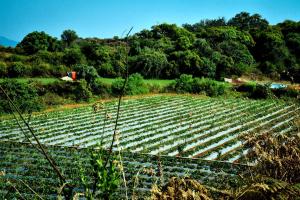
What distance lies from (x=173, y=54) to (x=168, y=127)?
24.0 metres

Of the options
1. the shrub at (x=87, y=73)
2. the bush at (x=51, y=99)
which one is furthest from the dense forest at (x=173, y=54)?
the bush at (x=51, y=99)

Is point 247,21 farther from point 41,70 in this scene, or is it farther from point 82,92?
point 82,92

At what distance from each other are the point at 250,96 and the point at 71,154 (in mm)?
20086

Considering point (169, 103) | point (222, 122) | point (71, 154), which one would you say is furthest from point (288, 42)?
point (71, 154)

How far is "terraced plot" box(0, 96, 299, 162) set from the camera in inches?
493

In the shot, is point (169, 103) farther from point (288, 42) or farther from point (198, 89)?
point (288, 42)

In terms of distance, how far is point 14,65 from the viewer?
30250mm

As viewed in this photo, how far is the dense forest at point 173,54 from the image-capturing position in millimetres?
33816

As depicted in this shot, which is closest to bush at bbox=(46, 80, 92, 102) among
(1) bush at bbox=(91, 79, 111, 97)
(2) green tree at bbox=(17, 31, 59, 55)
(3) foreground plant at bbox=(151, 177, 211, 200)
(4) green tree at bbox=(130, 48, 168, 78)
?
(1) bush at bbox=(91, 79, 111, 97)

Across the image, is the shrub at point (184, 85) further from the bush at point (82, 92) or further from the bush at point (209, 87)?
the bush at point (82, 92)

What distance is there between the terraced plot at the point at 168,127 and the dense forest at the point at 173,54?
537 centimetres

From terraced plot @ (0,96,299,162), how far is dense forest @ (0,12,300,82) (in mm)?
5371

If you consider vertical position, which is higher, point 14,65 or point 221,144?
point 14,65

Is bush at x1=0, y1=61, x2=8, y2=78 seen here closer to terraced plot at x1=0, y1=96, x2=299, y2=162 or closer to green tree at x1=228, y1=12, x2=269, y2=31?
terraced plot at x1=0, y1=96, x2=299, y2=162
